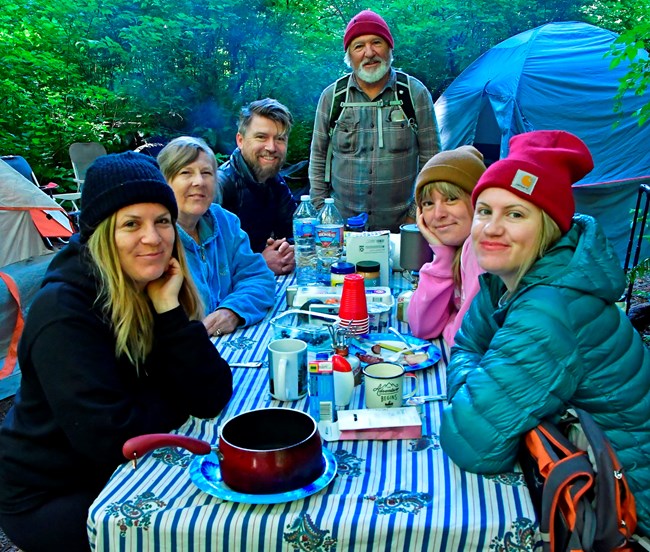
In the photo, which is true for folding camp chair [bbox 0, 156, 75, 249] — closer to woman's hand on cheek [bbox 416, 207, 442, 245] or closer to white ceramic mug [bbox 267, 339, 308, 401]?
woman's hand on cheek [bbox 416, 207, 442, 245]

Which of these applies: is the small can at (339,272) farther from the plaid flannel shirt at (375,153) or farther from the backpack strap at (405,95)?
the backpack strap at (405,95)

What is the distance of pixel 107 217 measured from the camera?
1.51 metres

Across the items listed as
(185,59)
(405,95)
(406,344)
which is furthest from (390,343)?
(185,59)

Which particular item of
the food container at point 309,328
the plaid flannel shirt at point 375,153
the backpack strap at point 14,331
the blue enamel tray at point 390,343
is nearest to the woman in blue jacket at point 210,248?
the food container at point 309,328

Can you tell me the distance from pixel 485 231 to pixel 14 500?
1.35 meters

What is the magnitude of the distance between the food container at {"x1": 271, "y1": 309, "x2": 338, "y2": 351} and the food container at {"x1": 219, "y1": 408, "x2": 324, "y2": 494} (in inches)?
22.7

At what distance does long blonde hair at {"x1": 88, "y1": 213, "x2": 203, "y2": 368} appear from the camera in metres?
1.47

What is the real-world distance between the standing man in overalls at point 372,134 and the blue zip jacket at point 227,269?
4.54 ft

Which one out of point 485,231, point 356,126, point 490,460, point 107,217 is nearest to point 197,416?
point 107,217

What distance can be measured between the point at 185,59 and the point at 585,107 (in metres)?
4.88

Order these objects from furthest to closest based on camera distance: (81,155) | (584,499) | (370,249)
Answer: (81,155) → (370,249) → (584,499)

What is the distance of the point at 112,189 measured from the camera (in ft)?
4.87

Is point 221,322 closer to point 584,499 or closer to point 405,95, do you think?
point 584,499

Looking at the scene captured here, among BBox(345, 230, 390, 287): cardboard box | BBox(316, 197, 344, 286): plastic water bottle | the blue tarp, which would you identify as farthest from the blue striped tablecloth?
the blue tarp
